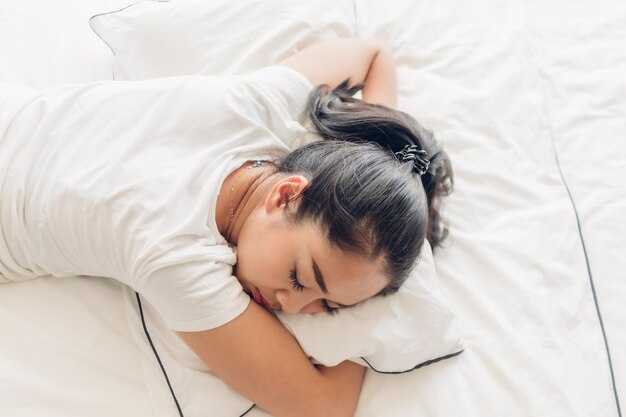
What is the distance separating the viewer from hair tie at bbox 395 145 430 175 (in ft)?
3.06

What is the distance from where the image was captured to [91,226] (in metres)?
0.86

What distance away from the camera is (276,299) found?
889 mm

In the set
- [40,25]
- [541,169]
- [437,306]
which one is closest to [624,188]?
[541,169]

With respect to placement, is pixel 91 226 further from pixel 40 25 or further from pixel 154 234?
pixel 40 25

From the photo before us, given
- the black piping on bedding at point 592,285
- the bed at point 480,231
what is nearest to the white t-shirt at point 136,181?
the bed at point 480,231

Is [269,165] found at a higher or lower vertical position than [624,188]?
higher

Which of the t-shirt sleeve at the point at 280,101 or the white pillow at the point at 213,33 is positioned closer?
the t-shirt sleeve at the point at 280,101

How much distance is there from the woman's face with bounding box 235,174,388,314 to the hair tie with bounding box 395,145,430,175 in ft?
0.64

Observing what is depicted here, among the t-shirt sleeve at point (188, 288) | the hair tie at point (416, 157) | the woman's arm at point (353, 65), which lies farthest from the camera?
the woman's arm at point (353, 65)

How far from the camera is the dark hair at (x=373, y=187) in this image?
83cm

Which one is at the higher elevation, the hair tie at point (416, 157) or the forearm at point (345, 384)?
the hair tie at point (416, 157)

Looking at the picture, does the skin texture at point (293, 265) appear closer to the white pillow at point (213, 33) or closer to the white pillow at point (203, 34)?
the white pillow at point (213, 33)

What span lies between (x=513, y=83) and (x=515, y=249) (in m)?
0.42

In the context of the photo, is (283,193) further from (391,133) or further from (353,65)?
(353,65)
